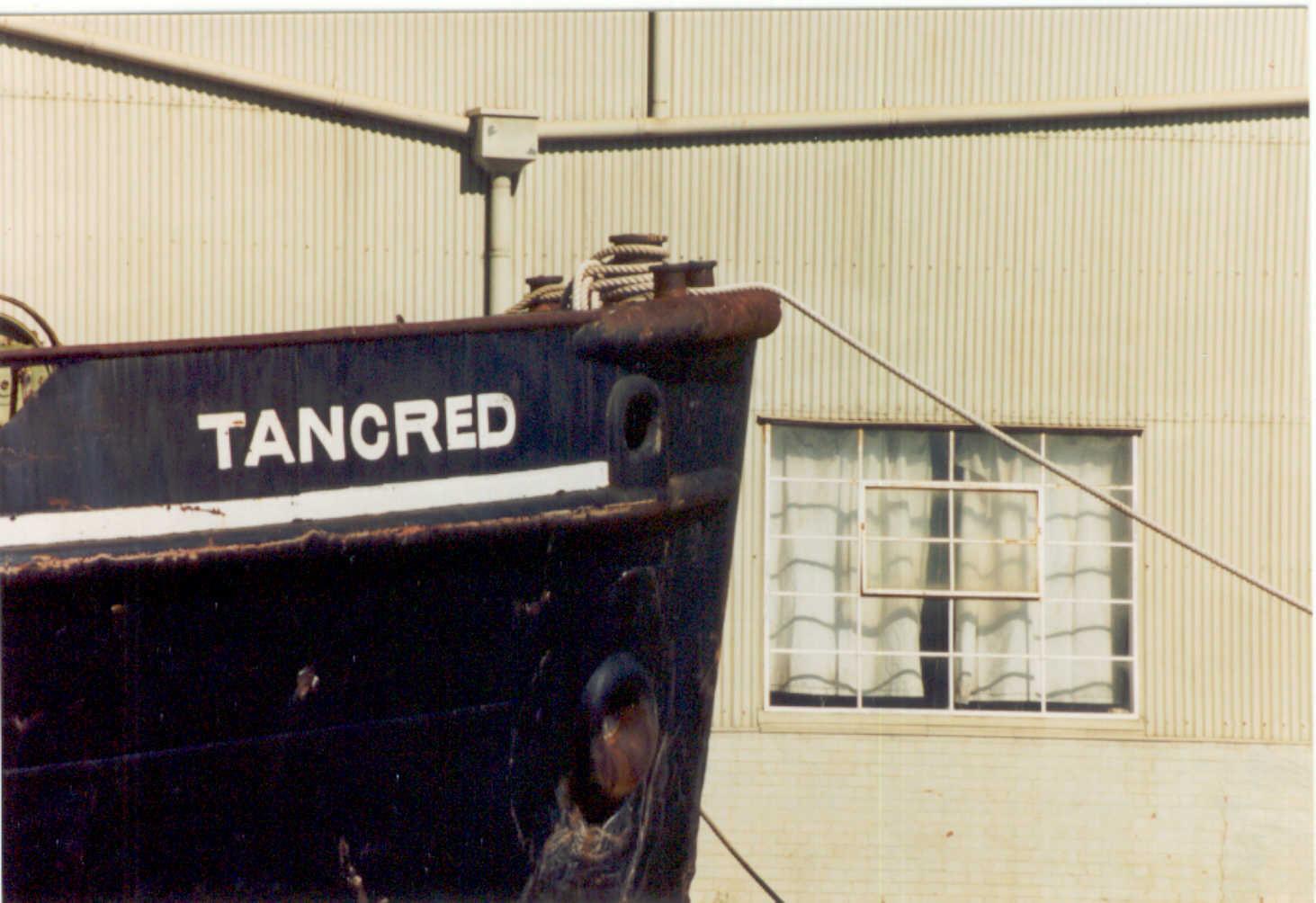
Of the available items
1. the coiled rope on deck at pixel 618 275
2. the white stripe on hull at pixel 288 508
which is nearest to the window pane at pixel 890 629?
the coiled rope on deck at pixel 618 275

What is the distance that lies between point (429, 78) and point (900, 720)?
369 cm

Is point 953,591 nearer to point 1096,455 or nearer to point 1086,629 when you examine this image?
point 1086,629

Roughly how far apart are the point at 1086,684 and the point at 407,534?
4508mm

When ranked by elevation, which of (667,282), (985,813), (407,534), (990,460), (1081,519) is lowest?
(985,813)

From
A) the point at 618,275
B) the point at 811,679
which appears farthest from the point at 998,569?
the point at 618,275

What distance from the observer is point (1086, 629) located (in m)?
7.04

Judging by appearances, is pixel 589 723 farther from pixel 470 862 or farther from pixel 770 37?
pixel 770 37

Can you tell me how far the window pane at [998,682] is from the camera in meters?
6.97

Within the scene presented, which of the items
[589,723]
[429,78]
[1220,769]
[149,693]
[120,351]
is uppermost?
[429,78]

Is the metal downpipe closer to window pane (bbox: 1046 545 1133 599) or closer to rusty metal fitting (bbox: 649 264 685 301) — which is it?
rusty metal fitting (bbox: 649 264 685 301)

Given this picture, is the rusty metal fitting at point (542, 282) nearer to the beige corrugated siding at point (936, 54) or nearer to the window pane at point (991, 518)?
the beige corrugated siding at point (936, 54)

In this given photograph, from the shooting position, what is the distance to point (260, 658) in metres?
3.37

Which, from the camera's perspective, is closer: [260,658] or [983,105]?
[260,658]

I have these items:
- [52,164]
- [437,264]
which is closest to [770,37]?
[437,264]
